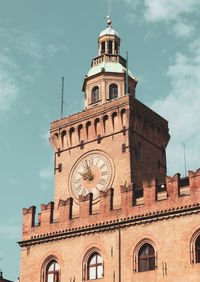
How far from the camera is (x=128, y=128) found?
42.8m

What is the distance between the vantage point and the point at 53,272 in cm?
3900

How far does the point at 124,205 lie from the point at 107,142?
725 cm

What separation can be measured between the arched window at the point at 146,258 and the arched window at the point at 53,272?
6097 mm

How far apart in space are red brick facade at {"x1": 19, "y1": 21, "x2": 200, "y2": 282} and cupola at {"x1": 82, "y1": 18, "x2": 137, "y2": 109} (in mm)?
125

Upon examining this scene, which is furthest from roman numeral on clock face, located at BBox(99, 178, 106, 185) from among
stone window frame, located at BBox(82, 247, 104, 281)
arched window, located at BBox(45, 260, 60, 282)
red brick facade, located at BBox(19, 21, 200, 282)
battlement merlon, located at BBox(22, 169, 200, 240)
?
arched window, located at BBox(45, 260, 60, 282)

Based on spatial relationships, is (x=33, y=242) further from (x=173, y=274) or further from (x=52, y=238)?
(x=173, y=274)

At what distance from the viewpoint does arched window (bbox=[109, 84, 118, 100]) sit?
46.9m

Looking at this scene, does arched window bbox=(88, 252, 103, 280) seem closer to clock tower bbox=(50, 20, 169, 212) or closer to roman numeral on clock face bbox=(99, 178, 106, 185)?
clock tower bbox=(50, 20, 169, 212)

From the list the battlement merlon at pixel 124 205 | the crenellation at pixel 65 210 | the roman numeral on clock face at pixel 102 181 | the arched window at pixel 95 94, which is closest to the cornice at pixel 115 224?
the battlement merlon at pixel 124 205

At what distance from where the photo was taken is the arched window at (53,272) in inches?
1526

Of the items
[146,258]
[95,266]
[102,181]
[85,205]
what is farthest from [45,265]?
[146,258]

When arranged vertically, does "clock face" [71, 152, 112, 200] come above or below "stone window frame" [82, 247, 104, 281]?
above

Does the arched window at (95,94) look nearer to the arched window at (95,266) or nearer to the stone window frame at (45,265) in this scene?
the stone window frame at (45,265)

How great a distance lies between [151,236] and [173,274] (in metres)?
2.75
